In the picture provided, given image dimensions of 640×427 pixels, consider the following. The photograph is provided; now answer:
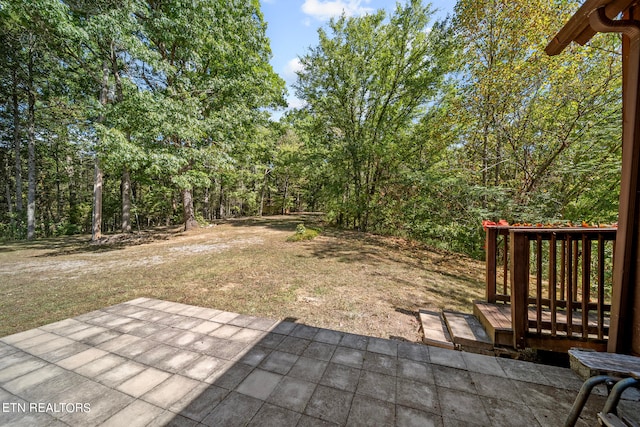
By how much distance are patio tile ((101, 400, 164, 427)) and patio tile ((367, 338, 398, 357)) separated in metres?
1.64

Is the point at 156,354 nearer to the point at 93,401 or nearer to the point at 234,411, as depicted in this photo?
the point at 93,401

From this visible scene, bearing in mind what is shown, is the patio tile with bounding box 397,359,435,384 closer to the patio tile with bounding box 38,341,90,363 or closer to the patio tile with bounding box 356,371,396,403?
the patio tile with bounding box 356,371,396,403

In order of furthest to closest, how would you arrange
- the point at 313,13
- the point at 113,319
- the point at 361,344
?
Result: the point at 313,13 < the point at 113,319 < the point at 361,344

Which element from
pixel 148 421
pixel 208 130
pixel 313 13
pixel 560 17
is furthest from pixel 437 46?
pixel 148 421

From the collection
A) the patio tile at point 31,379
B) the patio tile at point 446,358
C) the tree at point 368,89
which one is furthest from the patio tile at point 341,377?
the tree at point 368,89

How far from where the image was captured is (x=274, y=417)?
1351mm

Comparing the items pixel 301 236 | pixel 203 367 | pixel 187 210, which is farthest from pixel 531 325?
pixel 187 210

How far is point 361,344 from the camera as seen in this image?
6.99 ft

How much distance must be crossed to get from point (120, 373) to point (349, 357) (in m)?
1.83

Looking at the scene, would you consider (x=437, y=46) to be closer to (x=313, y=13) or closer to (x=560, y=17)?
(x=560, y=17)

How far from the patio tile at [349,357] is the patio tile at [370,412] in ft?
1.10

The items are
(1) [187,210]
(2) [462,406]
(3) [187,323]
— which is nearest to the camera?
(2) [462,406]

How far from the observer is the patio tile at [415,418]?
1.31 m

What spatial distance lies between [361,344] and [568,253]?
6.12ft
